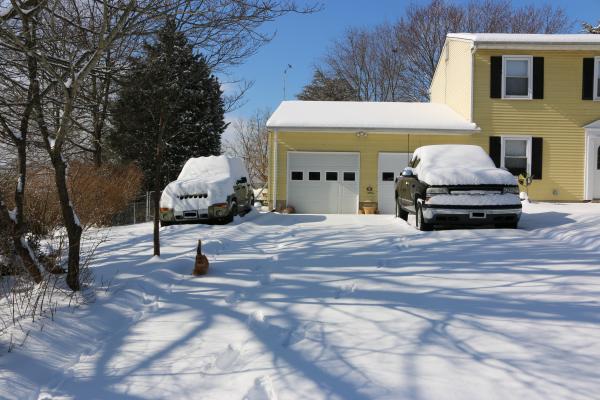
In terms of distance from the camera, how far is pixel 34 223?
27.6 ft

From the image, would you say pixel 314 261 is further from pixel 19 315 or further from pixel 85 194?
pixel 85 194

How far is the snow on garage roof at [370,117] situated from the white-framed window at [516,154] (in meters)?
1.42

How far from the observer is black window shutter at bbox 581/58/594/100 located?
17.2m

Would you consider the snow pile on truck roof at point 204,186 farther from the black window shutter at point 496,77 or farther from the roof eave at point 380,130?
the black window shutter at point 496,77

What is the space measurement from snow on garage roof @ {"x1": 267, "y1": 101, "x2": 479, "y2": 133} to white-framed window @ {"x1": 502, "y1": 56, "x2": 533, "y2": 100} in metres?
1.78

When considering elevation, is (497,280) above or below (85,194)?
below

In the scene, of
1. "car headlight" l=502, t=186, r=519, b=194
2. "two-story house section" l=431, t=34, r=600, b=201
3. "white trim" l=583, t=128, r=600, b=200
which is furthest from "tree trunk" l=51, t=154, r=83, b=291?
"white trim" l=583, t=128, r=600, b=200

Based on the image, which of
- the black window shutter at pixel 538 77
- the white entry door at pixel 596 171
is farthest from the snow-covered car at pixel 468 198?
the white entry door at pixel 596 171

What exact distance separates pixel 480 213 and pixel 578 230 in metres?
1.74

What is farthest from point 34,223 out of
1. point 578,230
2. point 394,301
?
point 578,230

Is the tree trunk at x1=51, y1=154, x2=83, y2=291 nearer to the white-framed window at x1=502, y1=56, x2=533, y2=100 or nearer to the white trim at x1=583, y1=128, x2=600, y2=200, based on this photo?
the white-framed window at x1=502, y1=56, x2=533, y2=100

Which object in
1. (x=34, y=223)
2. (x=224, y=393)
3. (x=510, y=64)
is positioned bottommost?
(x=224, y=393)

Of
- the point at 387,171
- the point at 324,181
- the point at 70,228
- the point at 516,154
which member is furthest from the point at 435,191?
the point at 516,154

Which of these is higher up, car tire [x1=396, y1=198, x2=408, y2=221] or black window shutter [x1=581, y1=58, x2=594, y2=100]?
black window shutter [x1=581, y1=58, x2=594, y2=100]
